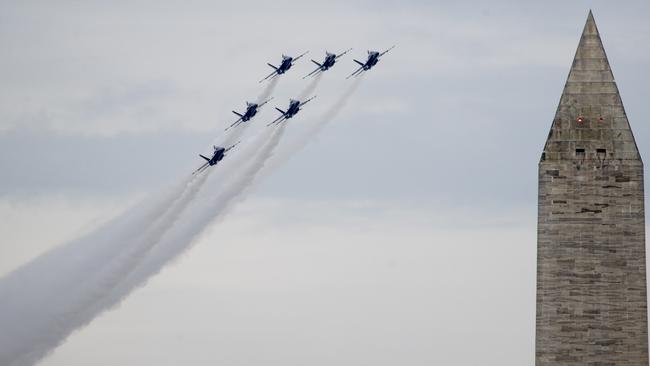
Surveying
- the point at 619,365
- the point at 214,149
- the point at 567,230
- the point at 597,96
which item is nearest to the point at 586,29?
the point at 597,96

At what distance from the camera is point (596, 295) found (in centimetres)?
10912

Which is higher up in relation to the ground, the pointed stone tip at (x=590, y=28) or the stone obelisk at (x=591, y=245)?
the pointed stone tip at (x=590, y=28)

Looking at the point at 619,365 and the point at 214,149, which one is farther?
the point at 214,149

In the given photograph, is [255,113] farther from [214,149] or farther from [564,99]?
[564,99]

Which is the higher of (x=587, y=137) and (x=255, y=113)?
(x=255, y=113)

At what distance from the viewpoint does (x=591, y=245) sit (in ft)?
359

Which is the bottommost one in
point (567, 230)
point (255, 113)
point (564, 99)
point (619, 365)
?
point (619, 365)

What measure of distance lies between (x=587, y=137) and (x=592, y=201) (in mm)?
3508

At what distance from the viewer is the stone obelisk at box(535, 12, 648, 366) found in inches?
4291

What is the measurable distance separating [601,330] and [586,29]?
16733 mm

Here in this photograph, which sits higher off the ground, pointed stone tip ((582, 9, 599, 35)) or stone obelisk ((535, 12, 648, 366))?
pointed stone tip ((582, 9, 599, 35))

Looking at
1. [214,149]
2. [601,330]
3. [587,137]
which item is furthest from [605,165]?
[214,149]

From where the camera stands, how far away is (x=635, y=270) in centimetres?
10931

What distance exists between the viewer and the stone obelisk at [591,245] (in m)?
109
